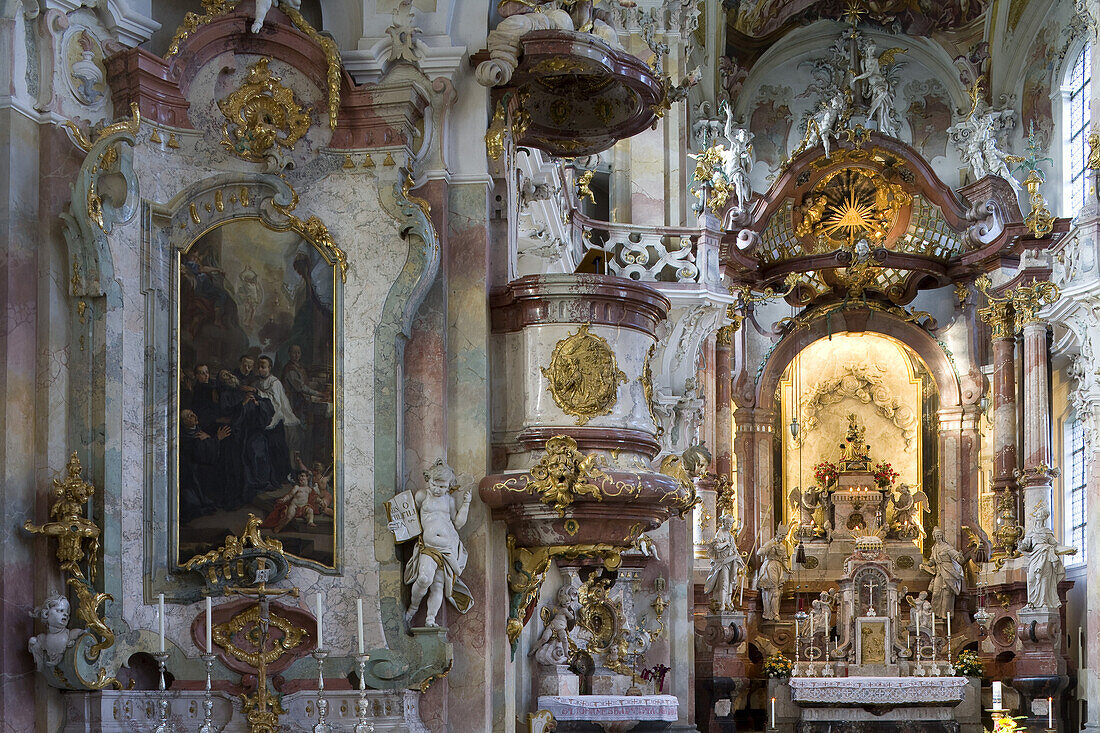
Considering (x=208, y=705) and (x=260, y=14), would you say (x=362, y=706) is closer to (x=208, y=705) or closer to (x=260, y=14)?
(x=208, y=705)

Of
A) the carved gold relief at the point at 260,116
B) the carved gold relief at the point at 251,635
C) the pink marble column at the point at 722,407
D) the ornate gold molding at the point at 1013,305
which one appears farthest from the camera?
the pink marble column at the point at 722,407

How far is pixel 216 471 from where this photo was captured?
1000 centimetres

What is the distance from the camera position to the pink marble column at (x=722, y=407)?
26.1 metres

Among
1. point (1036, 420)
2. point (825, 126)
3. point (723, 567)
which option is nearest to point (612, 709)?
point (723, 567)

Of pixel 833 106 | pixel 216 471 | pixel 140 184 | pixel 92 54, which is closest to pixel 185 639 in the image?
pixel 216 471

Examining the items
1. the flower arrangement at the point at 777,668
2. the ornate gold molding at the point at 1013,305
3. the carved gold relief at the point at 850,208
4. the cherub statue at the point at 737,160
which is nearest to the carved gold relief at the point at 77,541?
the flower arrangement at the point at 777,668

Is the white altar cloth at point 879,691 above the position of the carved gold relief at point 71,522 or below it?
below

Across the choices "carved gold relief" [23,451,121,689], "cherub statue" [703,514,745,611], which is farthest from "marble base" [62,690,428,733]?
"cherub statue" [703,514,745,611]

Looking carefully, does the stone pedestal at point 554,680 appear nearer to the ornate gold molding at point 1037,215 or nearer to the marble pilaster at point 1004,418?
the marble pilaster at point 1004,418

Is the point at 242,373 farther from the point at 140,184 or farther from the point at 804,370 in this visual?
the point at 804,370

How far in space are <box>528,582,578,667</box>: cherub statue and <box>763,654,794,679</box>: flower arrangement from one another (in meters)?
9.52

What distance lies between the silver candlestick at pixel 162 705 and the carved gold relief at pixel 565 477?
274 centimetres

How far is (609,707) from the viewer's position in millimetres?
16375

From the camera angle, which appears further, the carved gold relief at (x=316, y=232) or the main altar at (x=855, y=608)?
the main altar at (x=855, y=608)
